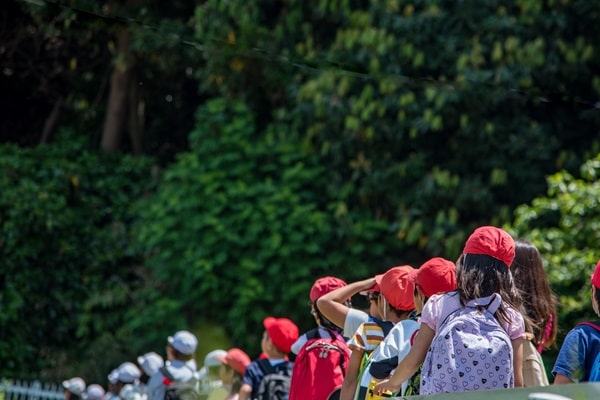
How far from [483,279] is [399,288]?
697 millimetres

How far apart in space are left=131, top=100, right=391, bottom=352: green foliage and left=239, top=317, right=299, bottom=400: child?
21.2 feet

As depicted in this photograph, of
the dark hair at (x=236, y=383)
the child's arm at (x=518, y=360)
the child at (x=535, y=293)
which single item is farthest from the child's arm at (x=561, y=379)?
the dark hair at (x=236, y=383)

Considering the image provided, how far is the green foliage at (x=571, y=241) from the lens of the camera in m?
9.70

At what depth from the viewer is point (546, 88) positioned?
13.1 m

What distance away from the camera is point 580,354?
426cm

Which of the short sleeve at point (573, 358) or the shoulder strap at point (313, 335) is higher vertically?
the short sleeve at point (573, 358)

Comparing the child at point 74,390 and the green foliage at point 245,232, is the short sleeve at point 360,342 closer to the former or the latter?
the child at point 74,390

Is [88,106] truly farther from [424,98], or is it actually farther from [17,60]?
[424,98]

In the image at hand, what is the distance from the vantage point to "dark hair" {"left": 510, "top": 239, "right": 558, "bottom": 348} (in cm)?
483

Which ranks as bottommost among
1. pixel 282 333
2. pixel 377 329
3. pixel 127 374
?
pixel 127 374

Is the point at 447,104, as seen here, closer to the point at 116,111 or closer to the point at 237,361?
the point at 237,361

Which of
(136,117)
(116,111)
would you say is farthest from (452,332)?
(136,117)

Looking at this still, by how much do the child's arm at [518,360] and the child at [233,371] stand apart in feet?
11.9

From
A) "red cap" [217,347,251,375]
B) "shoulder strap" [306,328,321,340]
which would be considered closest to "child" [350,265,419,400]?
"shoulder strap" [306,328,321,340]
